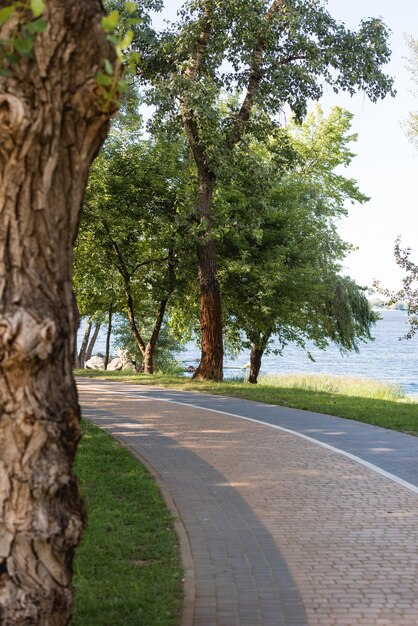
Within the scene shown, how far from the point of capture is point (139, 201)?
2819 cm

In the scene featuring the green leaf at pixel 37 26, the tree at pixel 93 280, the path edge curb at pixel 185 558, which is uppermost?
the tree at pixel 93 280

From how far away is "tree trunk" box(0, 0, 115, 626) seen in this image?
386 centimetres

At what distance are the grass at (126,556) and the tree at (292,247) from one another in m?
13.8

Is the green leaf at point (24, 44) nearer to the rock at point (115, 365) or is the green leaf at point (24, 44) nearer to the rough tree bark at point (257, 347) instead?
the rough tree bark at point (257, 347)

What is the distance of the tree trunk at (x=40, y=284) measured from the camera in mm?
3861

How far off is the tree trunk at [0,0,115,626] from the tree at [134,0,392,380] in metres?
17.2

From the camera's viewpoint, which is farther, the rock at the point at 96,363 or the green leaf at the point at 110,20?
the rock at the point at 96,363

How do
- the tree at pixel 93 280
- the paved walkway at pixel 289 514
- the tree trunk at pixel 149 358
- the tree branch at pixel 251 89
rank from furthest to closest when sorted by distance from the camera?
the tree trunk at pixel 149 358
the tree at pixel 93 280
the tree branch at pixel 251 89
the paved walkway at pixel 289 514

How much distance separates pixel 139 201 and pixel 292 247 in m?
5.68

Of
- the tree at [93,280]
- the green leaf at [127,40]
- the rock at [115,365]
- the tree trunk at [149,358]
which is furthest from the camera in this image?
the rock at [115,365]

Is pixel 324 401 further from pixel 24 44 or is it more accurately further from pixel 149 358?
pixel 24 44

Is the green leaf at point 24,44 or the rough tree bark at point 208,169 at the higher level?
the rough tree bark at point 208,169

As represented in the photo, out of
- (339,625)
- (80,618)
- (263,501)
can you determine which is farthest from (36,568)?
(263,501)

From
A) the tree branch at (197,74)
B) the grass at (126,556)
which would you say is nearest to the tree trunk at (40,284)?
the grass at (126,556)
